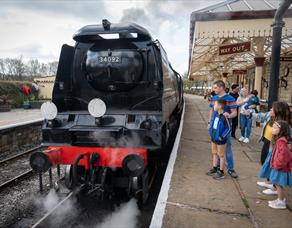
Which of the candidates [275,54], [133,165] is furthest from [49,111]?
[275,54]

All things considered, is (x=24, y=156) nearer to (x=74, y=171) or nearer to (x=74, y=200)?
(x=74, y=200)

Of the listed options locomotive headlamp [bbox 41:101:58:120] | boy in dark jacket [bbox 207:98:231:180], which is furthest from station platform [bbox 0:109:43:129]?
boy in dark jacket [bbox 207:98:231:180]

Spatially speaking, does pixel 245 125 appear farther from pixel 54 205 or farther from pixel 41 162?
pixel 41 162

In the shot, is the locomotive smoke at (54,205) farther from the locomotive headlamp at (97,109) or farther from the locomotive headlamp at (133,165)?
the locomotive headlamp at (97,109)

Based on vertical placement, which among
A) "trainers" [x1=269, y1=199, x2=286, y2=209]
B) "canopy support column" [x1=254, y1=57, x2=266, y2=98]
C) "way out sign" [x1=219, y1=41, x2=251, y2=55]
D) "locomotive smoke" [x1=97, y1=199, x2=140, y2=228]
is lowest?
"locomotive smoke" [x1=97, y1=199, x2=140, y2=228]

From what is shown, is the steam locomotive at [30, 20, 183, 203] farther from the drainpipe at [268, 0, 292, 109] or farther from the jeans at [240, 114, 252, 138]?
the jeans at [240, 114, 252, 138]

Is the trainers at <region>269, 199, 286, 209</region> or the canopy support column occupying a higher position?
the canopy support column

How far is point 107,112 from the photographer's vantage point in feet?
14.3

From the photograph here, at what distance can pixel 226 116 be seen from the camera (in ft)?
14.5

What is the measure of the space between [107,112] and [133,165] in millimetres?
1162

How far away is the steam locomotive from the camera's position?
3857 mm

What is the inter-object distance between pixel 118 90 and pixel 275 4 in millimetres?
6975

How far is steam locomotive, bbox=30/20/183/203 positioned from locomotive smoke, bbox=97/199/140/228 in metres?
0.27

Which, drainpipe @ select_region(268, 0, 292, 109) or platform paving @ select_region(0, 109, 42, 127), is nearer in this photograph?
drainpipe @ select_region(268, 0, 292, 109)
